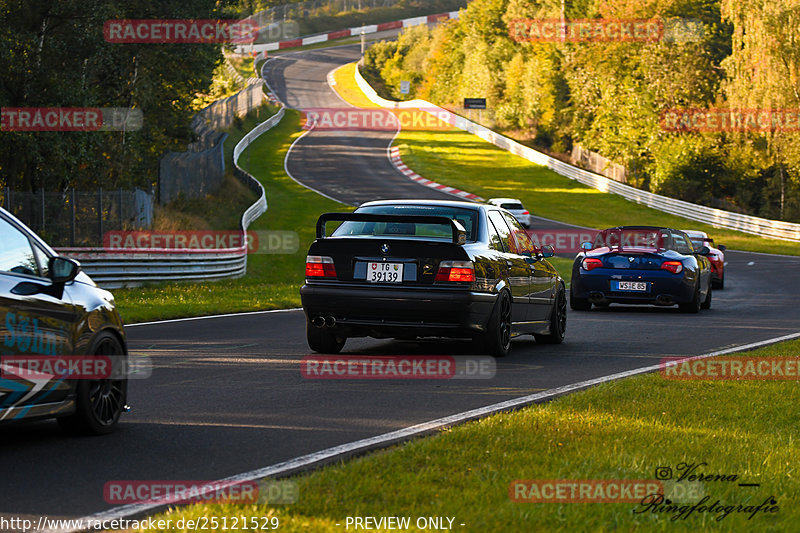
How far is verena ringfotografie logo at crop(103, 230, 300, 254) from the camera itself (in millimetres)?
27625

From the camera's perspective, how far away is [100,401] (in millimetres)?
7211

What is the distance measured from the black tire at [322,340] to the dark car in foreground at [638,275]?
7426 mm

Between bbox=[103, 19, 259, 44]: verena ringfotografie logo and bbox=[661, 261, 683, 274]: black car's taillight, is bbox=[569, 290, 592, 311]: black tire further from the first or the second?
bbox=[103, 19, 259, 44]: verena ringfotografie logo

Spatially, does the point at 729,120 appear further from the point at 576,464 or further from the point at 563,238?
the point at 576,464

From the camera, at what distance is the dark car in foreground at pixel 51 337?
634cm

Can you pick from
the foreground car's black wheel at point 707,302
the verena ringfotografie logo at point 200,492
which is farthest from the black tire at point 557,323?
the verena ringfotografie logo at point 200,492

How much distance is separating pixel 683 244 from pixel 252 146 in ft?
182

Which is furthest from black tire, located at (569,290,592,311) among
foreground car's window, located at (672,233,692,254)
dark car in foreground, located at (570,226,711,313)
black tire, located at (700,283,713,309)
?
black tire, located at (700,283,713,309)

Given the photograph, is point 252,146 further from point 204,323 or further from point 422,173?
point 204,323

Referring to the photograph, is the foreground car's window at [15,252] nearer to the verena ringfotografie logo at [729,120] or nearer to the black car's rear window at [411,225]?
the black car's rear window at [411,225]

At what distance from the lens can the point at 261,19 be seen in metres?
140

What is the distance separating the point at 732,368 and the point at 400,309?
10.9 feet

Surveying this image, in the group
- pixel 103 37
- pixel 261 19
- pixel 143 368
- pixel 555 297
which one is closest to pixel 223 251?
pixel 103 37

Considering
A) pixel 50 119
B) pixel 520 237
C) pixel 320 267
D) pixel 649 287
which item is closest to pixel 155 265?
pixel 50 119
